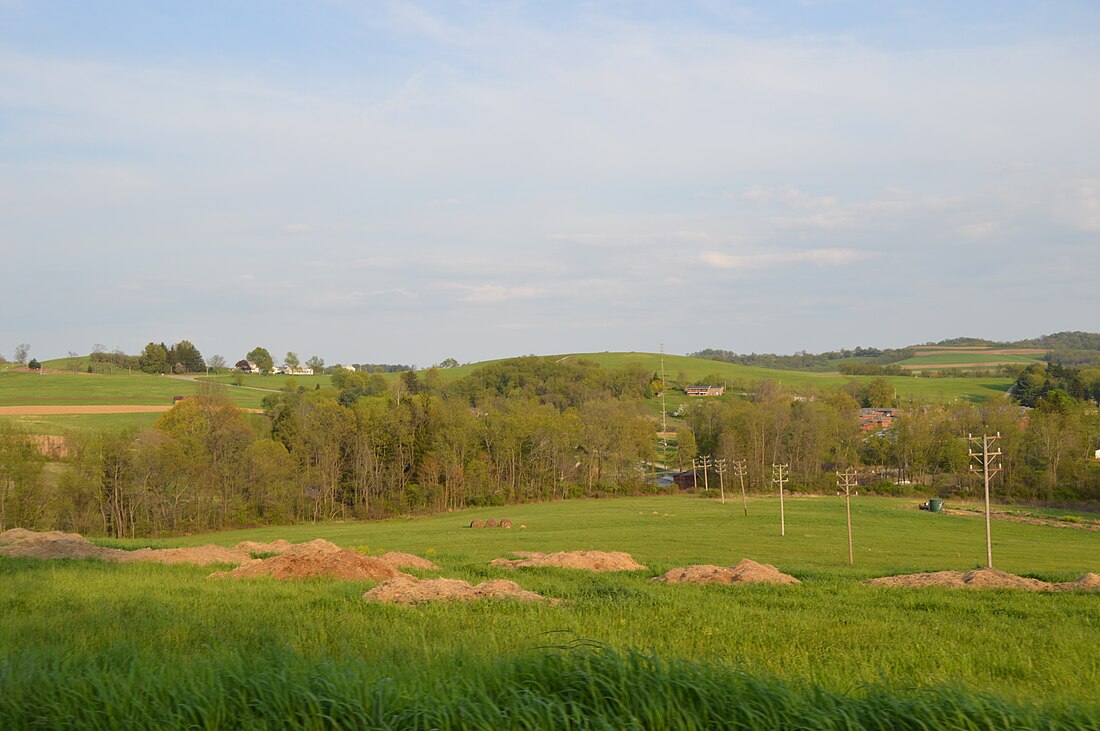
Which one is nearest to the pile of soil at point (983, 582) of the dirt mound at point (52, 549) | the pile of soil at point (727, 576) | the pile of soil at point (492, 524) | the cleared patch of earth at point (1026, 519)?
the pile of soil at point (727, 576)

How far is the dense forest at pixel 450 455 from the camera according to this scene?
73500mm

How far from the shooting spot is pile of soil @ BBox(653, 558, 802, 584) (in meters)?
22.1

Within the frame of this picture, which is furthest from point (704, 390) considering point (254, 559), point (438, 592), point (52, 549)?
point (438, 592)

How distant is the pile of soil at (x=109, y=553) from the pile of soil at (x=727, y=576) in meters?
13.7

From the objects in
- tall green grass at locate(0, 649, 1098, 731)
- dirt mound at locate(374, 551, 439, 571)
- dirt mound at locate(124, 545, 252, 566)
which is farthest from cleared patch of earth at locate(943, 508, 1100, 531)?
tall green grass at locate(0, 649, 1098, 731)

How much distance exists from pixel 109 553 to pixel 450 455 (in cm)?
6930

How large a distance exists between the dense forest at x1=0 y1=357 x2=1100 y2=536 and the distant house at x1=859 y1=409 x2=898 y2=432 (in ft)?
9.79

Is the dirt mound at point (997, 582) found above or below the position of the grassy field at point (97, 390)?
below

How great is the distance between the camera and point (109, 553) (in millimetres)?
27719

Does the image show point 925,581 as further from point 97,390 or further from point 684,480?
point 97,390

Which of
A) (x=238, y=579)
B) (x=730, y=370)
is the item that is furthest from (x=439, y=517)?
(x=730, y=370)

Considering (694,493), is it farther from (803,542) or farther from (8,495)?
(8,495)

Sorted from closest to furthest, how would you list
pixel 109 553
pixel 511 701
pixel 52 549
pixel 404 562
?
1. pixel 511 701
2. pixel 404 562
3. pixel 52 549
4. pixel 109 553

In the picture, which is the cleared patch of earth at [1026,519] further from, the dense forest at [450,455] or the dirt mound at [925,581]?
the dirt mound at [925,581]
